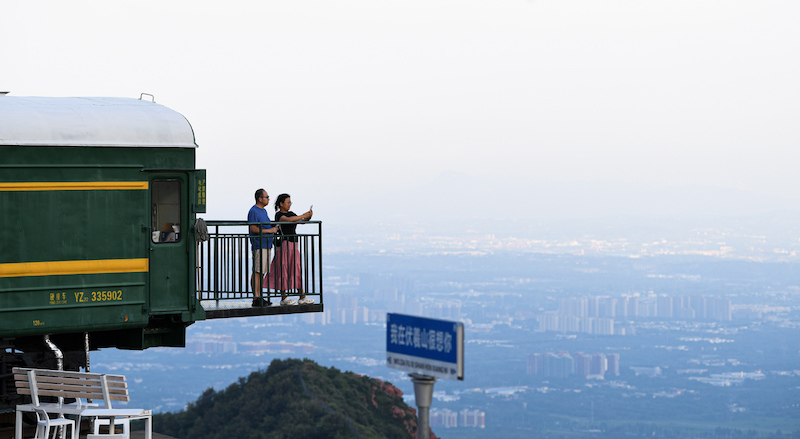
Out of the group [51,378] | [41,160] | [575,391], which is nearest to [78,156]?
[41,160]

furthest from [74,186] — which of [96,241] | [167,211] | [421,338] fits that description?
[421,338]

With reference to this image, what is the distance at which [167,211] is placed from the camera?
14.1 meters

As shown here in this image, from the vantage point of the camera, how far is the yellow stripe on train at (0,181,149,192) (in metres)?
13.0

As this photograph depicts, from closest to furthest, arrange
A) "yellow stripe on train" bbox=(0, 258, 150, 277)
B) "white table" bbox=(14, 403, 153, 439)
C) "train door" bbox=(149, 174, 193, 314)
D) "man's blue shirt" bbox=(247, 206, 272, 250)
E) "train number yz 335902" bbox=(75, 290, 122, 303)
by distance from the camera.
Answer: "white table" bbox=(14, 403, 153, 439)
"yellow stripe on train" bbox=(0, 258, 150, 277)
"train number yz 335902" bbox=(75, 290, 122, 303)
"train door" bbox=(149, 174, 193, 314)
"man's blue shirt" bbox=(247, 206, 272, 250)

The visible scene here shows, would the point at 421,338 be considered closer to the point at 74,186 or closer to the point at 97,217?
the point at 97,217

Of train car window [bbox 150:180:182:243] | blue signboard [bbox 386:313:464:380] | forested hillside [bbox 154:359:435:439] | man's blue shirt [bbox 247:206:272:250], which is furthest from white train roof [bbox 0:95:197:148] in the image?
forested hillside [bbox 154:359:435:439]

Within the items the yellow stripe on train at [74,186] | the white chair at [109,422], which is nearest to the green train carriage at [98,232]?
the yellow stripe on train at [74,186]

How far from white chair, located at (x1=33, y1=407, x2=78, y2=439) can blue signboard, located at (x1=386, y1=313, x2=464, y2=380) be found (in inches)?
205

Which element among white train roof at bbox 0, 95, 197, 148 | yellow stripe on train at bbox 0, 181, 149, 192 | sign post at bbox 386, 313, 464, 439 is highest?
white train roof at bbox 0, 95, 197, 148

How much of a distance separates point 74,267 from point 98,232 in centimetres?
52

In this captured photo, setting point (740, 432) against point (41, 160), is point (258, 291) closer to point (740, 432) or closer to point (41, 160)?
point (41, 160)

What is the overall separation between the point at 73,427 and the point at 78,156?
328 centimetres

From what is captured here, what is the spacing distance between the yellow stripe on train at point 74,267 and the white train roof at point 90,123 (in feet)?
4.76

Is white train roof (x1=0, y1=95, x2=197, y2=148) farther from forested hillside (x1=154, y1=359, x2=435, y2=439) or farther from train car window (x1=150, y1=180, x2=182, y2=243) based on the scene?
forested hillside (x1=154, y1=359, x2=435, y2=439)
